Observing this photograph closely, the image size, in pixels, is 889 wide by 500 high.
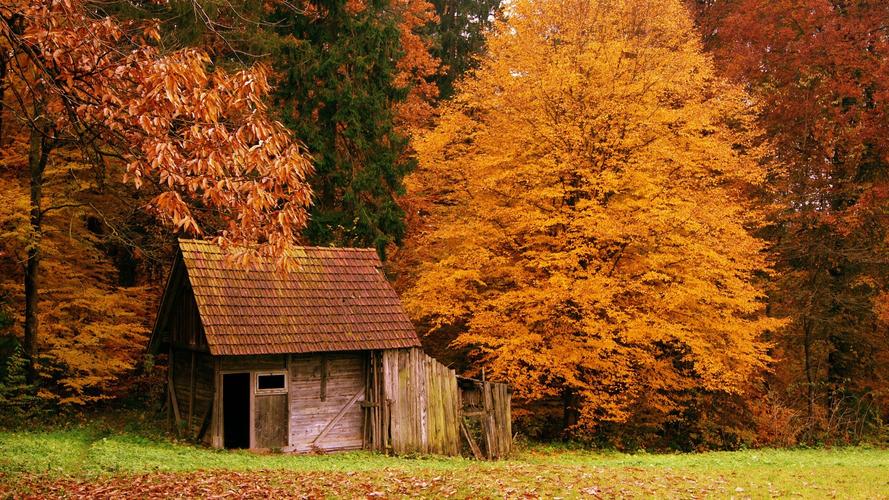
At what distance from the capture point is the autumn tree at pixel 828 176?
83.5 feet

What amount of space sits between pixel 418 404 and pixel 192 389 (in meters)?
5.59

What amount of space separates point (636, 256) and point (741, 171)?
151 inches

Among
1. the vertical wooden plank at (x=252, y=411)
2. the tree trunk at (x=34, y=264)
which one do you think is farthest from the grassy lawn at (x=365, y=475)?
the tree trunk at (x=34, y=264)

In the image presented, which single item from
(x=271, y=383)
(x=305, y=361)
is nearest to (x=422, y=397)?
(x=305, y=361)

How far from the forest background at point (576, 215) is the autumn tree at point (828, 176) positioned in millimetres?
98

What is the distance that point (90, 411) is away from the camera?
24047 millimetres

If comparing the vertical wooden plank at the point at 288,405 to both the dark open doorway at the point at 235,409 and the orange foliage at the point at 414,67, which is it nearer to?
the dark open doorway at the point at 235,409

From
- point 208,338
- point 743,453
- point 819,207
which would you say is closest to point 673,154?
point 743,453

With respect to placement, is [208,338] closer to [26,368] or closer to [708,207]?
[26,368]

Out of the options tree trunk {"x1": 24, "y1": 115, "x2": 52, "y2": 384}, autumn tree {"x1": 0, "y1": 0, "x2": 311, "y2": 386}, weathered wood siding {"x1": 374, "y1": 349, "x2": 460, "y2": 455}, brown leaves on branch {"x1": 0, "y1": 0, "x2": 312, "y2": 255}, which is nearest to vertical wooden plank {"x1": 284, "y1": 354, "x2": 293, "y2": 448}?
weathered wood siding {"x1": 374, "y1": 349, "x2": 460, "y2": 455}

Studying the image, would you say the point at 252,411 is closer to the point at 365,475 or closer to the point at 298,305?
the point at 298,305

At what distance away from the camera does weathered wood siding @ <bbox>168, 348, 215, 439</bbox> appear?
18.4 meters

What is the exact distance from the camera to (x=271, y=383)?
1830cm

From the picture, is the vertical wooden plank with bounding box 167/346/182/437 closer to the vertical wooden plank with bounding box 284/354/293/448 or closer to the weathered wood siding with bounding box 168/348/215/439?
the weathered wood siding with bounding box 168/348/215/439
